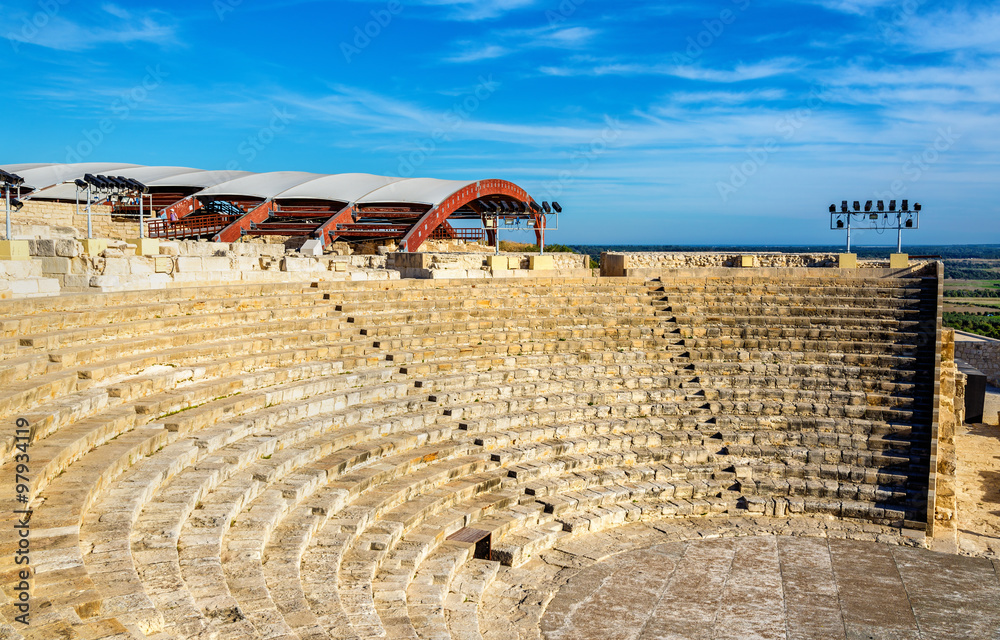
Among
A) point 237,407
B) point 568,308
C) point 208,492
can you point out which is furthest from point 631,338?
point 208,492

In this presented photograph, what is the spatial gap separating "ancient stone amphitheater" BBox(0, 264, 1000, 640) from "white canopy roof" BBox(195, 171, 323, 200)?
2639 cm

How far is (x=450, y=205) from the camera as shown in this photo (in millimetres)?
39594

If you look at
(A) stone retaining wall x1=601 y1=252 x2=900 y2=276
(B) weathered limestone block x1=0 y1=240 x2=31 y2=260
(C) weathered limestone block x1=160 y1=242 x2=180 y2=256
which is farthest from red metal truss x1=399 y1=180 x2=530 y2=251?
(B) weathered limestone block x1=0 y1=240 x2=31 y2=260

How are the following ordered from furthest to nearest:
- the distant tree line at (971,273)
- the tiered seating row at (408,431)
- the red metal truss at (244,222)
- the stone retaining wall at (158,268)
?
the distant tree line at (971,273)
the red metal truss at (244,222)
the stone retaining wall at (158,268)
the tiered seating row at (408,431)

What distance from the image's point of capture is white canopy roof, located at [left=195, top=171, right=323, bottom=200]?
128 ft

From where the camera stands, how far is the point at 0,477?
218 inches

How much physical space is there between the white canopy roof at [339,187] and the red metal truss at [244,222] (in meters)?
0.99

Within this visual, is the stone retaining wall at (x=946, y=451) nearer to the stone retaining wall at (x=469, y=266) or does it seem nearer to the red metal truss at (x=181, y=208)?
the stone retaining wall at (x=469, y=266)

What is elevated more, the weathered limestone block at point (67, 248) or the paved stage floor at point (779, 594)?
the weathered limestone block at point (67, 248)

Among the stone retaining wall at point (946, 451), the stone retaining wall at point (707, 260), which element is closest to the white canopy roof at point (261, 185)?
the stone retaining wall at point (707, 260)

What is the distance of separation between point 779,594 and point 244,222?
110 ft

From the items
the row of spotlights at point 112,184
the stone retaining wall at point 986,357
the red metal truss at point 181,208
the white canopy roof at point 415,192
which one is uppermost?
the white canopy roof at point 415,192

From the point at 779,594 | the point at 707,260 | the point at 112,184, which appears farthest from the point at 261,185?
the point at 779,594

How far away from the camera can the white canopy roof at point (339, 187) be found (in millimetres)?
39072
